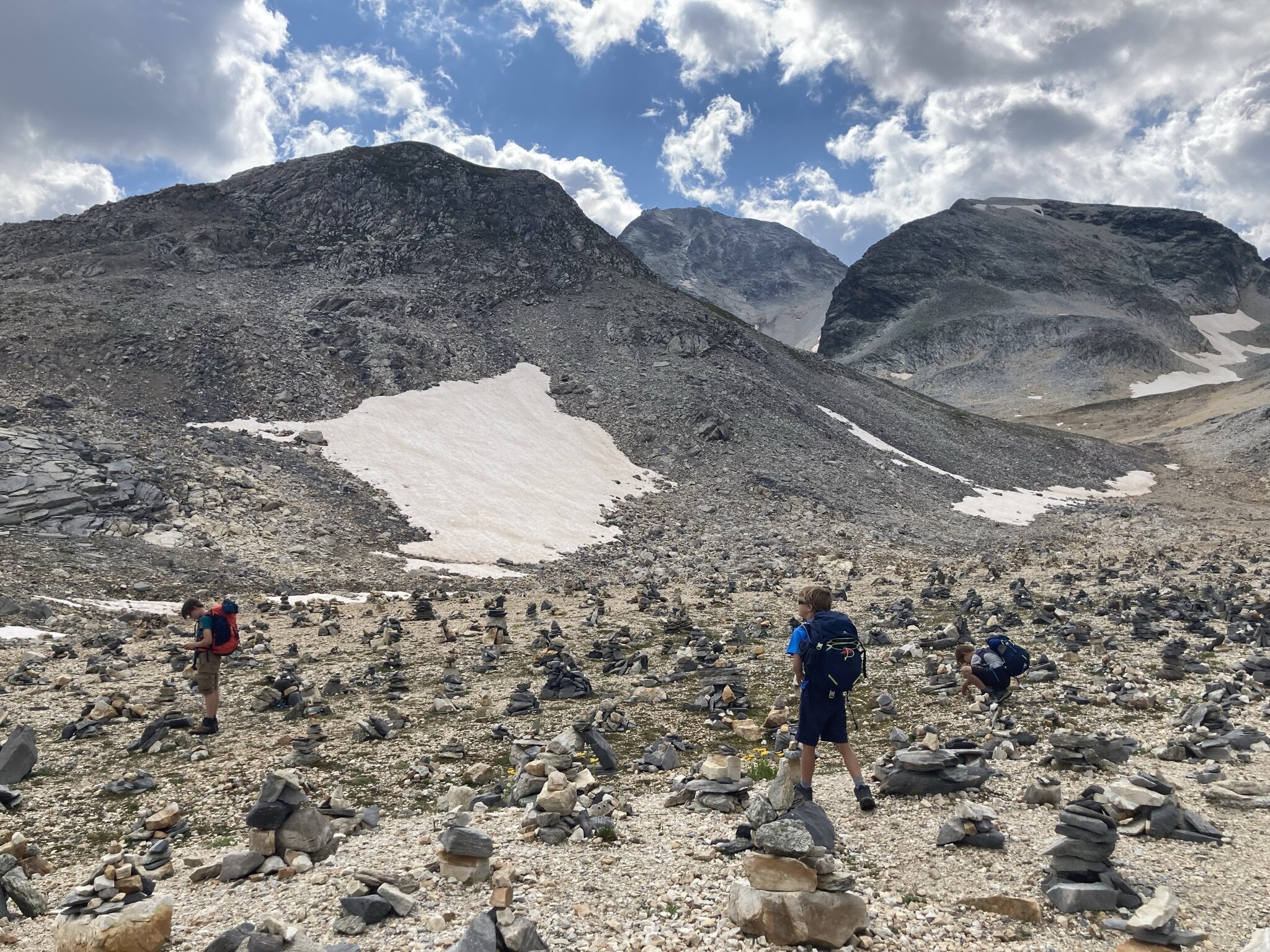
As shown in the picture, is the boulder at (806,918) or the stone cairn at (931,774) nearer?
the boulder at (806,918)

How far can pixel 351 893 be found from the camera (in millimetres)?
6195

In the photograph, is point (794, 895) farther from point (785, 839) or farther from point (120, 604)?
point (120, 604)

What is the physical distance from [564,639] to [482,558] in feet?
43.6

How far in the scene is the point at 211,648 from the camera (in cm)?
1189

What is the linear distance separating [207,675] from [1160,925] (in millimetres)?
12588

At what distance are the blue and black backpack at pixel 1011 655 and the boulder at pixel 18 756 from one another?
13.9 meters

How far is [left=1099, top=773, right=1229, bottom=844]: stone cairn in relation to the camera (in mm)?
6961

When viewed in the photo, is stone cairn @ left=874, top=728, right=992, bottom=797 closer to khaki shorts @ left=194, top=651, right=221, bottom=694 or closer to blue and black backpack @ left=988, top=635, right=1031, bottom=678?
blue and black backpack @ left=988, top=635, right=1031, bottom=678

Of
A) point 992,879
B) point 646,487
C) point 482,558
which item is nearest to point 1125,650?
point 992,879

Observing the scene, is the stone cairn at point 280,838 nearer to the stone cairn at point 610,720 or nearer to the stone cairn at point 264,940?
the stone cairn at point 264,940

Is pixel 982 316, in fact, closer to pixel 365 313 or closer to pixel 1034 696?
pixel 365 313

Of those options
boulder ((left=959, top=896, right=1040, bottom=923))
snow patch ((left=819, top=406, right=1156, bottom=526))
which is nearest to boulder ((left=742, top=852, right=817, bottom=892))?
boulder ((left=959, top=896, right=1040, bottom=923))

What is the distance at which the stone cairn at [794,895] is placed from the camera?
5.66 meters

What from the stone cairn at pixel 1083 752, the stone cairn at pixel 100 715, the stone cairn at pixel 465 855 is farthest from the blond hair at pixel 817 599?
the stone cairn at pixel 100 715
